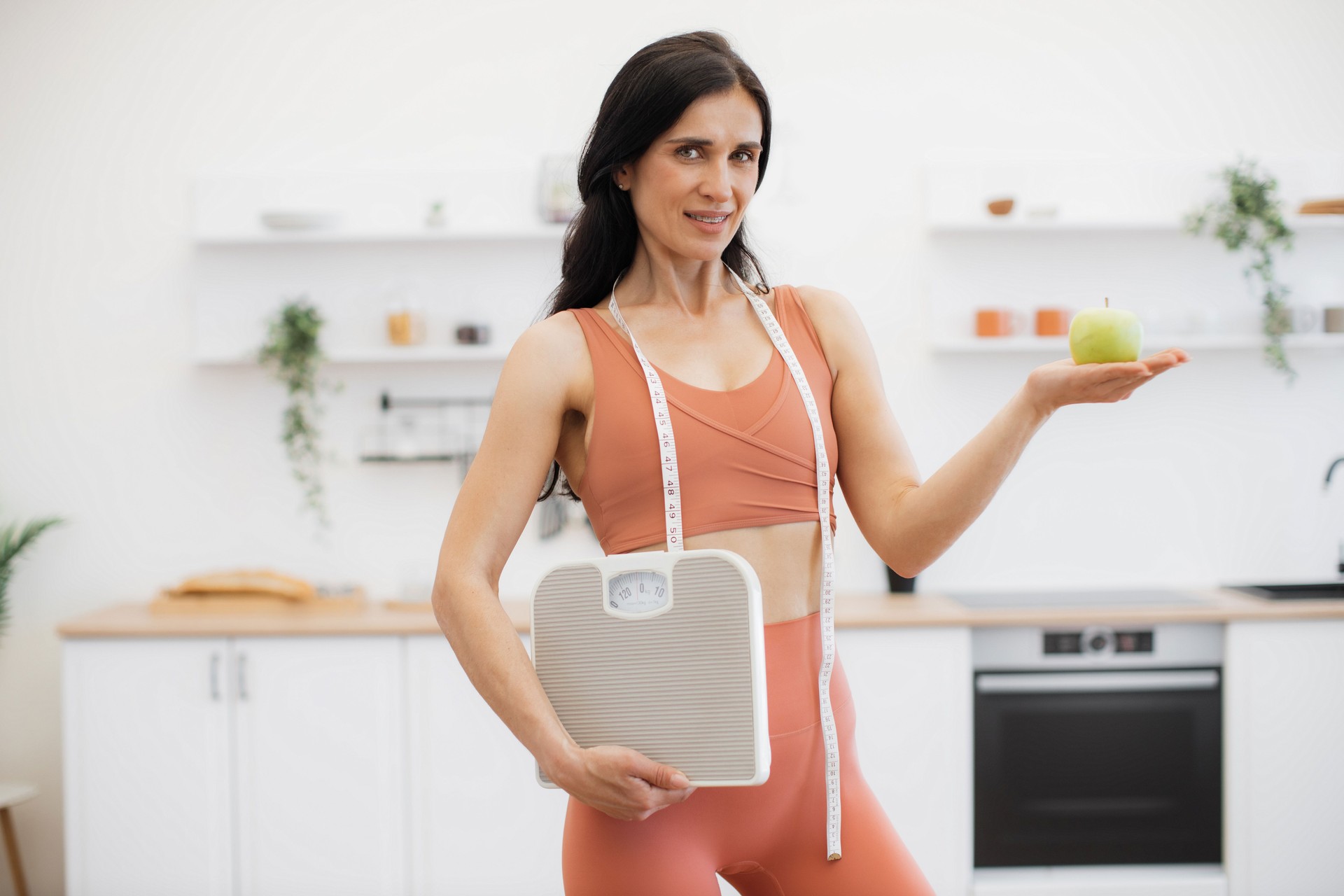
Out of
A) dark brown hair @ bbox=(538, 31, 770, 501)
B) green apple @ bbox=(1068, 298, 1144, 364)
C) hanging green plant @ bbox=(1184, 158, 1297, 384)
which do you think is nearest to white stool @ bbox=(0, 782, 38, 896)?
dark brown hair @ bbox=(538, 31, 770, 501)

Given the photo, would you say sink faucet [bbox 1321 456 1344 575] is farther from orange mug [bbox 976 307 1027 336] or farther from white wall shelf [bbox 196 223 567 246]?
white wall shelf [bbox 196 223 567 246]

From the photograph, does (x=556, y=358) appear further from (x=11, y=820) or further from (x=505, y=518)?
(x=11, y=820)

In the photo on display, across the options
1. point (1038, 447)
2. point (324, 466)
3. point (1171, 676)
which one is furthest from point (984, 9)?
point (324, 466)

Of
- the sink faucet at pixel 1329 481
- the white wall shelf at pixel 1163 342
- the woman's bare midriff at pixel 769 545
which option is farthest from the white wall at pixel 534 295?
the woman's bare midriff at pixel 769 545

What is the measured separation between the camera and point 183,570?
3369 millimetres

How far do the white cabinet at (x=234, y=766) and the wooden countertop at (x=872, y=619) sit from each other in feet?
0.12

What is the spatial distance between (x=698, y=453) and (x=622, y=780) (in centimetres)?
34

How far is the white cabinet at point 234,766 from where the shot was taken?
281cm

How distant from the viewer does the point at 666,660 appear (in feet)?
3.32

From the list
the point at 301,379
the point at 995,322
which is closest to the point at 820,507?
the point at 995,322

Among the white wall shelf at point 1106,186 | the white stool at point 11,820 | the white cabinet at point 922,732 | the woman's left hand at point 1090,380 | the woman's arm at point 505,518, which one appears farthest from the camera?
the white wall shelf at point 1106,186

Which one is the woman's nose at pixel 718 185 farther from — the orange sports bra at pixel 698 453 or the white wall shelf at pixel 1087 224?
the white wall shelf at pixel 1087 224

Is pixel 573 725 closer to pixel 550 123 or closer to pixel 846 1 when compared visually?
pixel 550 123

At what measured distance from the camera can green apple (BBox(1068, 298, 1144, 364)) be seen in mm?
1135
